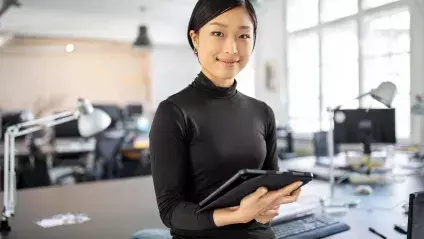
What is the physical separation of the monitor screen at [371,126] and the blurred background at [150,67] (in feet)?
0.14

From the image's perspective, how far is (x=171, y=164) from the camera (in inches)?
36.4

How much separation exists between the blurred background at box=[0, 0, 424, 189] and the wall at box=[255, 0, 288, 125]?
17 millimetres

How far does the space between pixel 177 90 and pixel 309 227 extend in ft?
3.08

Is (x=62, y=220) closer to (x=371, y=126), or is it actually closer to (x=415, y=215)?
(x=415, y=215)

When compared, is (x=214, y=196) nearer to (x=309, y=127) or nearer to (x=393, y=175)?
(x=393, y=175)

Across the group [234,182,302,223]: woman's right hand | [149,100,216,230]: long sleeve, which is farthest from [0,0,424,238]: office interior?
[234,182,302,223]: woman's right hand

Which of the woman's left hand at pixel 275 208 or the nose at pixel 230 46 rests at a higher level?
the nose at pixel 230 46

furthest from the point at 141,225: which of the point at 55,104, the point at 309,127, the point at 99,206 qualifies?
the point at 55,104

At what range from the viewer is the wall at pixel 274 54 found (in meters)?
6.82

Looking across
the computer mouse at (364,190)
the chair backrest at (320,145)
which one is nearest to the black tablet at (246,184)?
the computer mouse at (364,190)

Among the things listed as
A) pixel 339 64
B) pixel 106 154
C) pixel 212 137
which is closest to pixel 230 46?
pixel 212 137

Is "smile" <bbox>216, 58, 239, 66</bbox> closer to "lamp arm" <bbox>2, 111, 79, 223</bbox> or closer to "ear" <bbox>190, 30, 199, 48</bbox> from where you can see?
"ear" <bbox>190, 30, 199, 48</bbox>

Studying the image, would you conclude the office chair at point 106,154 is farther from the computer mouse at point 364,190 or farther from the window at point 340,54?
the computer mouse at point 364,190

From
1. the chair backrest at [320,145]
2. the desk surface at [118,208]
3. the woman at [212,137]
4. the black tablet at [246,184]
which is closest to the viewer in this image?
the black tablet at [246,184]
